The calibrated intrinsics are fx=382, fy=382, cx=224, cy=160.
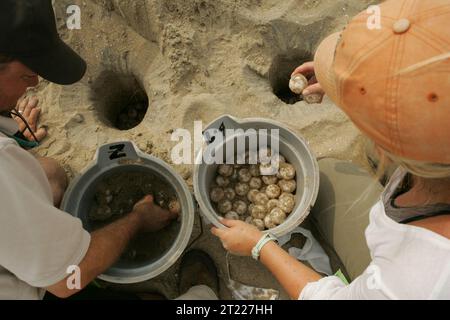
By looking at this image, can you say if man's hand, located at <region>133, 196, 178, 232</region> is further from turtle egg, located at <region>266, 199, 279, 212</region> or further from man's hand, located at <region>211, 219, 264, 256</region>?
turtle egg, located at <region>266, 199, 279, 212</region>

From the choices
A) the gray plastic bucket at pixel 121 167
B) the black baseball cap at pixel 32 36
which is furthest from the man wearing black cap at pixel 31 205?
the gray plastic bucket at pixel 121 167

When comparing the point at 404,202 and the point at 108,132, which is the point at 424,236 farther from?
the point at 108,132

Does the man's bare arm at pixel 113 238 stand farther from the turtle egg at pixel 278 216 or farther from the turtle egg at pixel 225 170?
the turtle egg at pixel 278 216

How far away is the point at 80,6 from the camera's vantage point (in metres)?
1.92

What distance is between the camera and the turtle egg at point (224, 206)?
60.6 inches

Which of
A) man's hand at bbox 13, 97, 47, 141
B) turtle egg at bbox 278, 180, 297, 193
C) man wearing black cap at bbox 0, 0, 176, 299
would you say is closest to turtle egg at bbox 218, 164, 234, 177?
turtle egg at bbox 278, 180, 297, 193

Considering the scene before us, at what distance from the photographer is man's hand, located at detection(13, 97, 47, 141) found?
1822 millimetres

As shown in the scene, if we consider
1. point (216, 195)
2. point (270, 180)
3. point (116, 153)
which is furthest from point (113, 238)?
point (270, 180)

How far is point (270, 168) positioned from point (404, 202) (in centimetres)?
67

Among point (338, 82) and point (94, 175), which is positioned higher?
point (338, 82)

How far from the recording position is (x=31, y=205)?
3.22 feet

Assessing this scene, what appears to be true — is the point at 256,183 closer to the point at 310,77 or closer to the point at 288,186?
the point at 288,186

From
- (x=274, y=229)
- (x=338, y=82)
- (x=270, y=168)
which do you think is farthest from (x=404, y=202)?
(x=270, y=168)

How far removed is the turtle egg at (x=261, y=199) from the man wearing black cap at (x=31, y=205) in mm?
578
